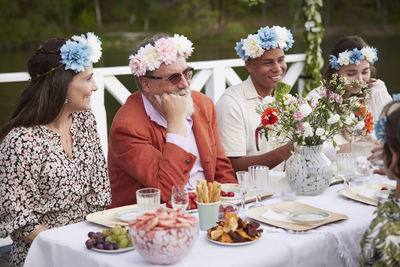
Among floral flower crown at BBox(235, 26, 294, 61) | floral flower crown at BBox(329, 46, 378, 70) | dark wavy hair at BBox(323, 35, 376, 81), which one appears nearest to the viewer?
floral flower crown at BBox(235, 26, 294, 61)

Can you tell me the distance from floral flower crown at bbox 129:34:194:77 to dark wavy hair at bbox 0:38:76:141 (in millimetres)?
461

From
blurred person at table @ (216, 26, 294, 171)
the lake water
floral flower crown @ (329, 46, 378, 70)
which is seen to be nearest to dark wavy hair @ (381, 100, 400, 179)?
blurred person at table @ (216, 26, 294, 171)

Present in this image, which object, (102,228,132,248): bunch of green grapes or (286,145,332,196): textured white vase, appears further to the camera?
(286,145,332,196): textured white vase

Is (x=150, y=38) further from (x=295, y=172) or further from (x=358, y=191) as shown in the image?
(x=358, y=191)

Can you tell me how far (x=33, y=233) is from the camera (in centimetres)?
231

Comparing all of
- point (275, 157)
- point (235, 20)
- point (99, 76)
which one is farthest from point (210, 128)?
point (235, 20)

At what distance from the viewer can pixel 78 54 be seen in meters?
2.43

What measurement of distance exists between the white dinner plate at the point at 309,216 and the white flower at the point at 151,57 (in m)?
1.11

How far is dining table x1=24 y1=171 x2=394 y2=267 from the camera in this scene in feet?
5.50

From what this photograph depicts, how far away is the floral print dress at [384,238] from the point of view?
159 cm

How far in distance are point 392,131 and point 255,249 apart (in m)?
0.56

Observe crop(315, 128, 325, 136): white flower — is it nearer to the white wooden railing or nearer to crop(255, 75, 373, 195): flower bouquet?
crop(255, 75, 373, 195): flower bouquet

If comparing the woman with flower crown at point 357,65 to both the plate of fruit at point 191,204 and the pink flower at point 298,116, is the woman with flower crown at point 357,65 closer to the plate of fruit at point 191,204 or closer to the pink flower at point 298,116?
the pink flower at point 298,116

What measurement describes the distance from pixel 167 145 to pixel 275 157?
2.34ft
